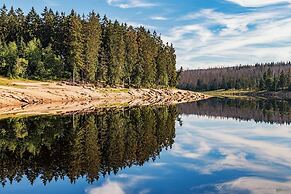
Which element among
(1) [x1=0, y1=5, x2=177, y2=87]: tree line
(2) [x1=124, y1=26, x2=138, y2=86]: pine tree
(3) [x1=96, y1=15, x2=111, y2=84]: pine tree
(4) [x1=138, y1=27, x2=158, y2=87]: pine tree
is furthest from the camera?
(4) [x1=138, y1=27, x2=158, y2=87]: pine tree

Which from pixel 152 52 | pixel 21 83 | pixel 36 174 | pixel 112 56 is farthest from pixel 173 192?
pixel 152 52

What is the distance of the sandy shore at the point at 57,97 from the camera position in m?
63.3

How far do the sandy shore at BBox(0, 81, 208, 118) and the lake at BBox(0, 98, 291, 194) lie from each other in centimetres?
2432

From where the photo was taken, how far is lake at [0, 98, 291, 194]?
59.7 feet

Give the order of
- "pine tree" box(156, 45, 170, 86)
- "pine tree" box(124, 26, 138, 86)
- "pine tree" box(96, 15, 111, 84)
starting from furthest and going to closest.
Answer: "pine tree" box(156, 45, 170, 86)
"pine tree" box(124, 26, 138, 86)
"pine tree" box(96, 15, 111, 84)

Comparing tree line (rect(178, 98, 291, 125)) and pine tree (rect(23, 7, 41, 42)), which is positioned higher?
pine tree (rect(23, 7, 41, 42))

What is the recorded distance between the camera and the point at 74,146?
28.1m

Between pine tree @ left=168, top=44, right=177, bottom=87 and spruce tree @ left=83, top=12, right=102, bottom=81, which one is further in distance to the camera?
pine tree @ left=168, top=44, right=177, bottom=87

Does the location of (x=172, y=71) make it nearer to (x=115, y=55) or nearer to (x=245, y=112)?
(x=115, y=55)

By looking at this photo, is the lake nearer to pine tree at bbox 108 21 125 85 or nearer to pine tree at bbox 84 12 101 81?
pine tree at bbox 84 12 101 81

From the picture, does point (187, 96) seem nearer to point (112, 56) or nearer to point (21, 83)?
point (112, 56)

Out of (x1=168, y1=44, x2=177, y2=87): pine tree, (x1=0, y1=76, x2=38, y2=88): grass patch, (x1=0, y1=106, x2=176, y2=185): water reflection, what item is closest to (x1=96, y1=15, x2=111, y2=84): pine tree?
(x1=0, y1=76, x2=38, y2=88): grass patch

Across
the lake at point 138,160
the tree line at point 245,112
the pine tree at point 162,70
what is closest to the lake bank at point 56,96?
the tree line at point 245,112

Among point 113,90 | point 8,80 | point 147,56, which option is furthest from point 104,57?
point 8,80
